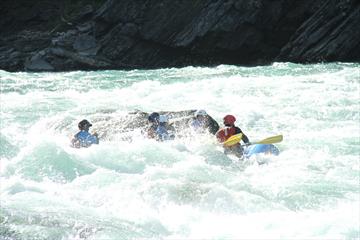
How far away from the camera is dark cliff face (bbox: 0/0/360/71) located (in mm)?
27516

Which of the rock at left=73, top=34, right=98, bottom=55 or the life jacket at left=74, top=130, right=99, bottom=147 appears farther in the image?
the rock at left=73, top=34, right=98, bottom=55

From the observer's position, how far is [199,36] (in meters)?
29.3

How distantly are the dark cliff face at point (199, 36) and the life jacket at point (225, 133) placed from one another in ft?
53.0

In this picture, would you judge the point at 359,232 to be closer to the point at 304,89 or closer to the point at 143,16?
the point at 304,89

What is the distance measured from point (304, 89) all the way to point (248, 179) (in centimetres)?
943

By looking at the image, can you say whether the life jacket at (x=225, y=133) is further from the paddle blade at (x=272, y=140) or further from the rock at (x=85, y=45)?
the rock at (x=85, y=45)

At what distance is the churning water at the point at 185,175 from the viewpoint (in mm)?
7592

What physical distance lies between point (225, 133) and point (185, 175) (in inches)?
95.8

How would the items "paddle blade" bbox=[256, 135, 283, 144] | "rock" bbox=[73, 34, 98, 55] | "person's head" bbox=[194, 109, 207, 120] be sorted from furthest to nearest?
"rock" bbox=[73, 34, 98, 55] < "person's head" bbox=[194, 109, 207, 120] < "paddle blade" bbox=[256, 135, 283, 144]

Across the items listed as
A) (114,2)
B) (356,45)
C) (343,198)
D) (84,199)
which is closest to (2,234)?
(84,199)

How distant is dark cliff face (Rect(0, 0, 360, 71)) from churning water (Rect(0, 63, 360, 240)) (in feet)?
31.8

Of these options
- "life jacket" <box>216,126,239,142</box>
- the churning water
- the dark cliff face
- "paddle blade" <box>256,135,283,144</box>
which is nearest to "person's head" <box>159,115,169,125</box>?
the churning water

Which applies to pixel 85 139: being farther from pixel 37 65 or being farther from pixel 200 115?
pixel 37 65

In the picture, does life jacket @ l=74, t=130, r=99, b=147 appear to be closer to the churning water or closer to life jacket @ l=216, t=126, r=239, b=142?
the churning water
